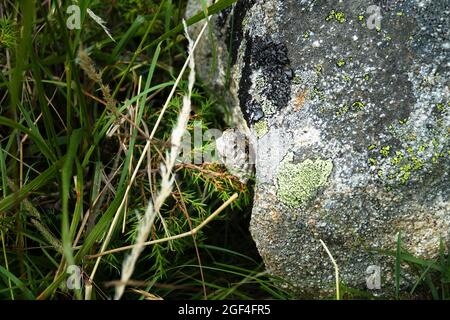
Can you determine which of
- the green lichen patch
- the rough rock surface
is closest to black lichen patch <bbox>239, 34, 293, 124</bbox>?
the rough rock surface

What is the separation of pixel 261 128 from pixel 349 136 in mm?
328

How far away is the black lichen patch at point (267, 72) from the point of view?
6.56 feet

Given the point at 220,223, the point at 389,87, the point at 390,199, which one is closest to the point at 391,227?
the point at 390,199

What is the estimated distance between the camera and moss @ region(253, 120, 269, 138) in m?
2.01

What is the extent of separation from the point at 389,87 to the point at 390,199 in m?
0.39

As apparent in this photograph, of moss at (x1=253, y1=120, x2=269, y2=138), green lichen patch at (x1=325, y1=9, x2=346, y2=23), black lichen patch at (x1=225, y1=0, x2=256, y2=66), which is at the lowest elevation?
moss at (x1=253, y1=120, x2=269, y2=138)

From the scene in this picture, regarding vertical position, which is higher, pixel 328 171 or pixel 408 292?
pixel 328 171

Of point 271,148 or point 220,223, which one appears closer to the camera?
point 271,148

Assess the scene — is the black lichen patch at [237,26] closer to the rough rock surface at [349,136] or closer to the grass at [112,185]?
the rough rock surface at [349,136]

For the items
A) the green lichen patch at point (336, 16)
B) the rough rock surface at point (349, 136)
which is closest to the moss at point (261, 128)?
the rough rock surface at point (349, 136)

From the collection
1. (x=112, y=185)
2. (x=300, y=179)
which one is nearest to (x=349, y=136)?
(x=300, y=179)

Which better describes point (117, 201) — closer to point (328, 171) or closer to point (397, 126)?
point (328, 171)

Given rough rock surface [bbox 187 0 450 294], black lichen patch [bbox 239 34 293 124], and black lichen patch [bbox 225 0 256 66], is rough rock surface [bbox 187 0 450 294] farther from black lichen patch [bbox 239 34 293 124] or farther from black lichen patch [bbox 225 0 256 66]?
black lichen patch [bbox 225 0 256 66]

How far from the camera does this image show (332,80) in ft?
6.32
